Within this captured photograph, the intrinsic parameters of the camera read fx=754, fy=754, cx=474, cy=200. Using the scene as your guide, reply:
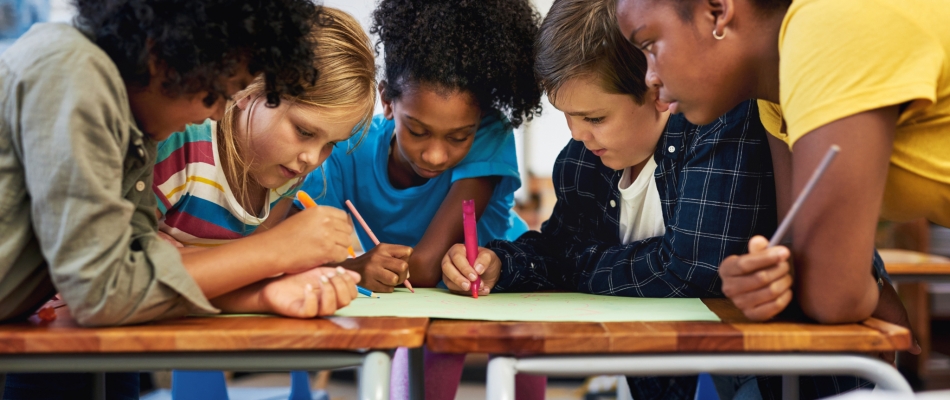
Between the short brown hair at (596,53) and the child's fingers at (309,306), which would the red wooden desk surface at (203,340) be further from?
the short brown hair at (596,53)

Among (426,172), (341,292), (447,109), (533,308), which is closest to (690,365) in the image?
(533,308)

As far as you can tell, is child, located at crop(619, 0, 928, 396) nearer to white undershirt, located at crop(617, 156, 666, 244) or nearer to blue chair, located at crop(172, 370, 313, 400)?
white undershirt, located at crop(617, 156, 666, 244)

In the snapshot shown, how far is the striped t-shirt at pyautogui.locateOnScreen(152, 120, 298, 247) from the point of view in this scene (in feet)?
3.84

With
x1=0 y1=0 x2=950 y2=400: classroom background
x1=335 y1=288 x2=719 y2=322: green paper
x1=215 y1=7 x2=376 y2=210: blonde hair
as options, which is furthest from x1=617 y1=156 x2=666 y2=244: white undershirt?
x1=0 y1=0 x2=950 y2=400: classroom background

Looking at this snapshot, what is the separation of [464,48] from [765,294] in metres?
0.80

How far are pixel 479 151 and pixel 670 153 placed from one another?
41 cm

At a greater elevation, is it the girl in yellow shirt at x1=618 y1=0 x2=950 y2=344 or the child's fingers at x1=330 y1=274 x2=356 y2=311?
the girl in yellow shirt at x1=618 y1=0 x2=950 y2=344

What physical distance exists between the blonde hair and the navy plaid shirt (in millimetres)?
349

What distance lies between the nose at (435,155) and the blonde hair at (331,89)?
0.14 m

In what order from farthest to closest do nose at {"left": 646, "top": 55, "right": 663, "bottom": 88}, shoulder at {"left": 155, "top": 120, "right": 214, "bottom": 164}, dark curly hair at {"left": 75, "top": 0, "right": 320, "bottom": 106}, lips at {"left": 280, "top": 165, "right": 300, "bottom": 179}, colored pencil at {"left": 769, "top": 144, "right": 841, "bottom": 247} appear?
1. lips at {"left": 280, "top": 165, "right": 300, "bottom": 179}
2. shoulder at {"left": 155, "top": 120, "right": 214, "bottom": 164}
3. nose at {"left": 646, "top": 55, "right": 663, "bottom": 88}
4. dark curly hair at {"left": 75, "top": 0, "right": 320, "bottom": 106}
5. colored pencil at {"left": 769, "top": 144, "right": 841, "bottom": 247}

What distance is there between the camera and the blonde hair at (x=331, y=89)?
1.24 m

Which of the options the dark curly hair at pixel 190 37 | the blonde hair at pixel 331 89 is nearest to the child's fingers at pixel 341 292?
the dark curly hair at pixel 190 37

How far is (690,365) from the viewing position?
674 millimetres

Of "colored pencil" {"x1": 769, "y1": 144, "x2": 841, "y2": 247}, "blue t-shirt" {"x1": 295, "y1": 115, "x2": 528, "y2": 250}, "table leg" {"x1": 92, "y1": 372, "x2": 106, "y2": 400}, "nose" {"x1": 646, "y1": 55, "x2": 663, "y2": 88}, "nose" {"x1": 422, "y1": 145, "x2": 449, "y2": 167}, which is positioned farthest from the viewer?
"blue t-shirt" {"x1": 295, "y1": 115, "x2": 528, "y2": 250}
